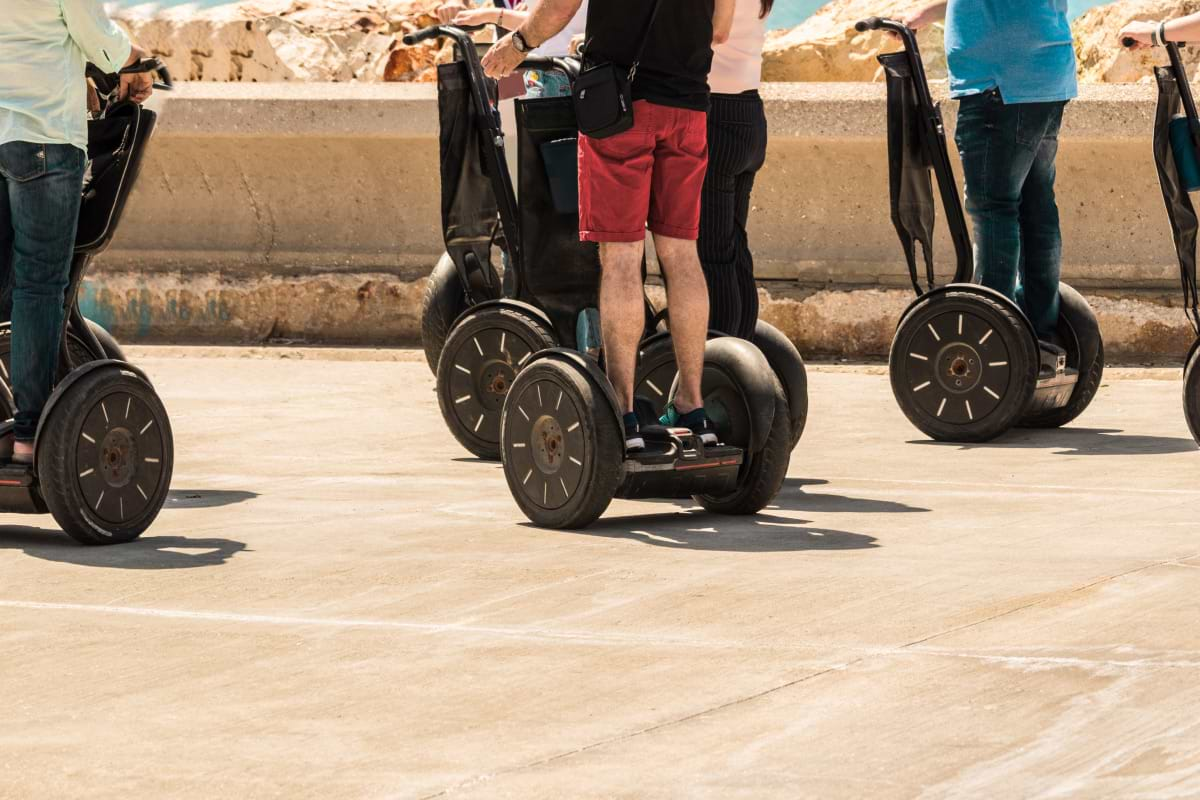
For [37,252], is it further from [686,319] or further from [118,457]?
[686,319]

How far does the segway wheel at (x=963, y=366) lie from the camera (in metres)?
7.81

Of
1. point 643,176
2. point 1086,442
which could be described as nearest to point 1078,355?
point 1086,442

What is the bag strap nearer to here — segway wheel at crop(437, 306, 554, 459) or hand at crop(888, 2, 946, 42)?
segway wheel at crop(437, 306, 554, 459)

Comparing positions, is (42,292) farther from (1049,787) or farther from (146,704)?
(1049,787)

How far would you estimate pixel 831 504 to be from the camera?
6312 mm

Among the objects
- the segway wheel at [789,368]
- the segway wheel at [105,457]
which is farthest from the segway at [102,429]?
the segway wheel at [789,368]

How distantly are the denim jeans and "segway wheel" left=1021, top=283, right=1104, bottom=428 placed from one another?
7 centimetres


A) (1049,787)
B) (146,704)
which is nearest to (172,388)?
(146,704)

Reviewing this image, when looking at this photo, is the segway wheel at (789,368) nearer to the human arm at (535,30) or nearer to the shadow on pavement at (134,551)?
the human arm at (535,30)

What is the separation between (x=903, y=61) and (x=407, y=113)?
3.78 m

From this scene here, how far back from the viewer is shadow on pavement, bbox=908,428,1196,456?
24.6ft

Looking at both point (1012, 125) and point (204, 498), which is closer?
point (204, 498)

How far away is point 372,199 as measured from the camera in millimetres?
11461

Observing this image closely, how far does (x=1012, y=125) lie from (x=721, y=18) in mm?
2264
